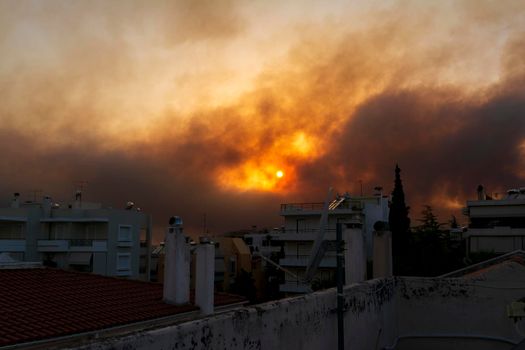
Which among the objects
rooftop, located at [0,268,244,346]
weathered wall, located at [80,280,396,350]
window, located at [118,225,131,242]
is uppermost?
window, located at [118,225,131,242]

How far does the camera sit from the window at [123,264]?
47.9 meters

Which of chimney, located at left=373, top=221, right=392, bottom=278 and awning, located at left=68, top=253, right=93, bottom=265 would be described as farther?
awning, located at left=68, top=253, right=93, bottom=265

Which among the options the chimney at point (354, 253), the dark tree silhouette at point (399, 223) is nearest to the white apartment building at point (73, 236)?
the dark tree silhouette at point (399, 223)

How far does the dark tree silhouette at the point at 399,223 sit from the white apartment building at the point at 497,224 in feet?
22.2

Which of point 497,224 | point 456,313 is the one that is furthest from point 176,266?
point 497,224

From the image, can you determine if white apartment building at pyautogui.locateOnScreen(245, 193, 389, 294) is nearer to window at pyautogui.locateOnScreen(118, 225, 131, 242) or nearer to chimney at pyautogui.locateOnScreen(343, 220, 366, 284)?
window at pyautogui.locateOnScreen(118, 225, 131, 242)

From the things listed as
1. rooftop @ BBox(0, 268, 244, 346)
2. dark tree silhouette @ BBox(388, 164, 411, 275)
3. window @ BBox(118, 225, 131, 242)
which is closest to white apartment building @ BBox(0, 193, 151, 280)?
window @ BBox(118, 225, 131, 242)

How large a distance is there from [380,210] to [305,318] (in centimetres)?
→ 4940

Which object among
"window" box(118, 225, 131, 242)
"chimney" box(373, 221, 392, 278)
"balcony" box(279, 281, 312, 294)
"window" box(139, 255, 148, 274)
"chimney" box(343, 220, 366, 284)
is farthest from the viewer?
"window" box(139, 255, 148, 274)

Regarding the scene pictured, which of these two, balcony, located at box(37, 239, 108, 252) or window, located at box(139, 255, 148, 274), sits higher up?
balcony, located at box(37, 239, 108, 252)

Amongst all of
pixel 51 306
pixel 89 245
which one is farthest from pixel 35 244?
pixel 51 306

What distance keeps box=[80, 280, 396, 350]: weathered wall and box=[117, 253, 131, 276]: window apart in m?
40.8

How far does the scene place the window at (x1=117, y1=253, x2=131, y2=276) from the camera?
4791 cm

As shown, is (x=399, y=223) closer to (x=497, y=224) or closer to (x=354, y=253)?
(x=497, y=224)
